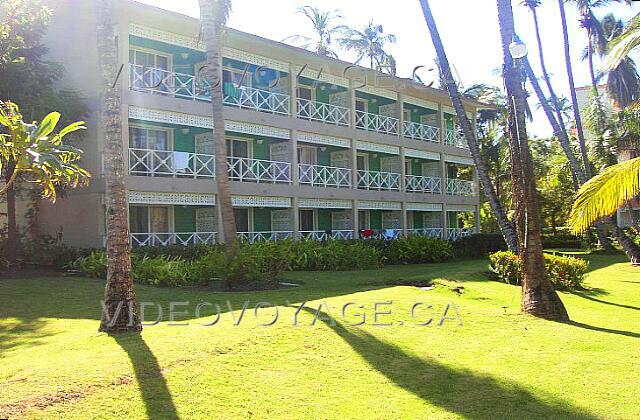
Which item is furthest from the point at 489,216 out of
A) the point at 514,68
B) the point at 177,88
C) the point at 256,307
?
the point at 256,307

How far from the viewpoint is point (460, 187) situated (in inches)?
1302

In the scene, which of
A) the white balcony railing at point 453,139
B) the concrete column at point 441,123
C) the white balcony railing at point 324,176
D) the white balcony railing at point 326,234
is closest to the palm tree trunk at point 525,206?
the white balcony railing at point 324,176

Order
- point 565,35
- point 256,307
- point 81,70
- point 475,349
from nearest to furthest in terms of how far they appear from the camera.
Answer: point 475,349 < point 256,307 < point 81,70 < point 565,35

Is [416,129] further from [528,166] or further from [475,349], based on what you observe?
[475,349]

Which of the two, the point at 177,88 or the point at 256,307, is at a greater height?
the point at 177,88

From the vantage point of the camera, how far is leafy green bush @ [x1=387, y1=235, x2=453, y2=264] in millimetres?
21938

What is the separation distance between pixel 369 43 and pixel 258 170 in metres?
21.7

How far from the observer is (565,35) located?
24266 mm

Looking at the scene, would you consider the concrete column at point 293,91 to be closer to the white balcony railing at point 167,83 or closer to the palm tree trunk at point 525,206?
the white balcony railing at point 167,83

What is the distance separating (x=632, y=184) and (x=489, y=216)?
3318 cm

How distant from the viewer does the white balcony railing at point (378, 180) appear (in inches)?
1064

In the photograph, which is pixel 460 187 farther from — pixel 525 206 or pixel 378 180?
pixel 525 206

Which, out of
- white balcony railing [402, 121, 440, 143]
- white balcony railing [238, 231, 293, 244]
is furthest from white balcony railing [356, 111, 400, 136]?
white balcony railing [238, 231, 293, 244]

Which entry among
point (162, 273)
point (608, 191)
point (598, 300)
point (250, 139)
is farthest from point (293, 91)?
point (608, 191)
